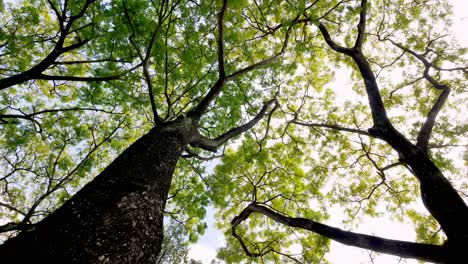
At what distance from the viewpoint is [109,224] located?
6.46 ft

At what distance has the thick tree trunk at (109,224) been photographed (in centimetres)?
166

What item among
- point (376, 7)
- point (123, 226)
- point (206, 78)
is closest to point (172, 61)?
point (206, 78)

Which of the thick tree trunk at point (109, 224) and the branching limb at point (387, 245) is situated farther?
the branching limb at point (387, 245)

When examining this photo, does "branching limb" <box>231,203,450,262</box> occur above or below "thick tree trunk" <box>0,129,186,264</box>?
above

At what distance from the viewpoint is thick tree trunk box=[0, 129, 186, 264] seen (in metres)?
1.66

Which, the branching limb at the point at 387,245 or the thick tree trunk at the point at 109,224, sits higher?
the branching limb at the point at 387,245

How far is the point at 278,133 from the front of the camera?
9828 mm

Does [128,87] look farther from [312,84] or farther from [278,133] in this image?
[312,84]

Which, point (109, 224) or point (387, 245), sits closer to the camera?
point (109, 224)

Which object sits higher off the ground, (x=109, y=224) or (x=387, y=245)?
(x=387, y=245)

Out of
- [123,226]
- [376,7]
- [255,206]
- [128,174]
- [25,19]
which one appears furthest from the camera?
[376,7]

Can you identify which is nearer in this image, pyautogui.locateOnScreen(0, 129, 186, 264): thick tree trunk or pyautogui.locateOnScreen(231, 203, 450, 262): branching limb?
pyautogui.locateOnScreen(0, 129, 186, 264): thick tree trunk

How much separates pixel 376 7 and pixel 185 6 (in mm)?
6901

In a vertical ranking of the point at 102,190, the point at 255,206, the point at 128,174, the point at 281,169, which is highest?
the point at 281,169
